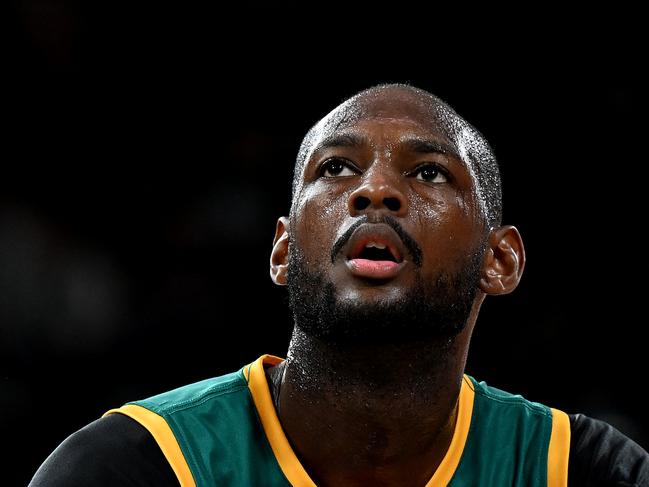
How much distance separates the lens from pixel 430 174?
208 cm

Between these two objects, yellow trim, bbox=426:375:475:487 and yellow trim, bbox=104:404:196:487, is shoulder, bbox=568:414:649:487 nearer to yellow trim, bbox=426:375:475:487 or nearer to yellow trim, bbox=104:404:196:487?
yellow trim, bbox=426:375:475:487

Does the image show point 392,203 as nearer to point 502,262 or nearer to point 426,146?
point 426,146

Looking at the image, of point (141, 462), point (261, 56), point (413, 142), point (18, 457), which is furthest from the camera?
point (261, 56)

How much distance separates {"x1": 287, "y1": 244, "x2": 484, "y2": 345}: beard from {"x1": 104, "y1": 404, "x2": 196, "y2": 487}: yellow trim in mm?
359

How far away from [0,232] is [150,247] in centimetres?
61

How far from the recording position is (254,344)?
155 inches

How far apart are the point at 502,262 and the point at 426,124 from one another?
384 mm

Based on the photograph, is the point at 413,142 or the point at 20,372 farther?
the point at 20,372

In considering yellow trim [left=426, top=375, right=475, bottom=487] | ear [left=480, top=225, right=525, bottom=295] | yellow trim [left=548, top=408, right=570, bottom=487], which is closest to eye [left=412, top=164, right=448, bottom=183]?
ear [left=480, top=225, right=525, bottom=295]

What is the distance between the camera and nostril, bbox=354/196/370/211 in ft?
6.45

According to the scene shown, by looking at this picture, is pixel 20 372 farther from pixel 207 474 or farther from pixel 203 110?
pixel 207 474

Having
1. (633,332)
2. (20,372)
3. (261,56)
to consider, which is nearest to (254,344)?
(20,372)

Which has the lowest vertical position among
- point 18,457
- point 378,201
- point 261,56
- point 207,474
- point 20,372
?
point 18,457

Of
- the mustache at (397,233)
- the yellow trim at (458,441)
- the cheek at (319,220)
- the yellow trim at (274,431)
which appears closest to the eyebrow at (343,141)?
the cheek at (319,220)
